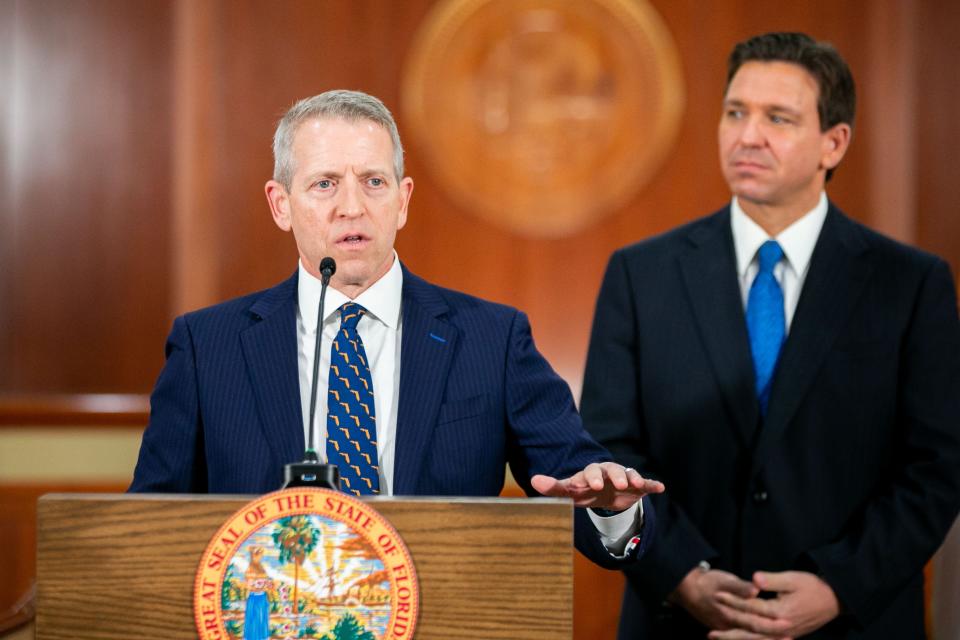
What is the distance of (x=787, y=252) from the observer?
7.75ft

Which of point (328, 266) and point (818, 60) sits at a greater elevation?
point (818, 60)

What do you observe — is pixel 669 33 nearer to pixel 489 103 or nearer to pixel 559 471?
pixel 489 103

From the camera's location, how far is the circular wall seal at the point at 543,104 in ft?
13.1

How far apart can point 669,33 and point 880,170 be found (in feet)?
2.77

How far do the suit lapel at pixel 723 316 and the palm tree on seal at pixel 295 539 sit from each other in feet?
3.87

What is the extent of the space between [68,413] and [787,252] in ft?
8.35

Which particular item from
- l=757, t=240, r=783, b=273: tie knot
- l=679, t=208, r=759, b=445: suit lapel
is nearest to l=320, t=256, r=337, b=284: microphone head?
l=679, t=208, r=759, b=445: suit lapel

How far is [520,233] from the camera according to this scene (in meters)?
4.06

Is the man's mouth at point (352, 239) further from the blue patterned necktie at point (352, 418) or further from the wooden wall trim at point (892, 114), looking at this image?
the wooden wall trim at point (892, 114)

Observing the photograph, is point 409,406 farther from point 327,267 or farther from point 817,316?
point 817,316

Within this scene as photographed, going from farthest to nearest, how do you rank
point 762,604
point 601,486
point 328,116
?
point 762,604 → point 328,116 → point 601,486

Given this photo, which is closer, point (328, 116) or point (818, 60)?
point (328, 116)

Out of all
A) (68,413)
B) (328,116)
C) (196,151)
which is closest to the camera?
(328,116)

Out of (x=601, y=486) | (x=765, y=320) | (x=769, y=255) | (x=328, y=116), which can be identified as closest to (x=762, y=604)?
(x=765, y=320)
